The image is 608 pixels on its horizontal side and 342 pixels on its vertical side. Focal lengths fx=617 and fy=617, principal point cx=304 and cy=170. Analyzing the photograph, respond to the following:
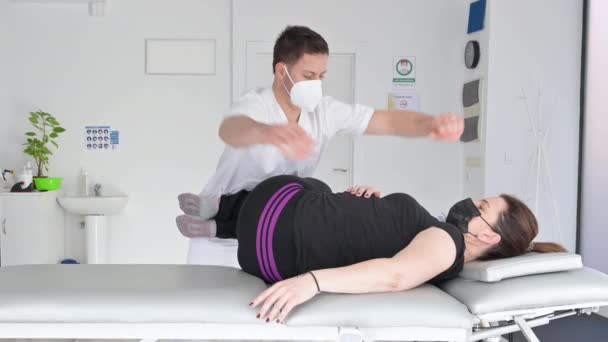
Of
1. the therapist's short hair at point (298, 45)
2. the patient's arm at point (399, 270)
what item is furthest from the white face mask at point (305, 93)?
the patient's arm at point (399, 270)

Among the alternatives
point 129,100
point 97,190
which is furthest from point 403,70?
point 97,190

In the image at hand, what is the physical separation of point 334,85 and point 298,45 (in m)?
2.97

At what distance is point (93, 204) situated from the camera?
467 centimetres

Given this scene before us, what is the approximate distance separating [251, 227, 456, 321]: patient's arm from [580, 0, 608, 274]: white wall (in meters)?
2.97

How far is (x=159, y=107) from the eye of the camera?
4984 mm

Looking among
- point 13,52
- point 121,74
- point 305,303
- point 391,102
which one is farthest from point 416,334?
point 13,52

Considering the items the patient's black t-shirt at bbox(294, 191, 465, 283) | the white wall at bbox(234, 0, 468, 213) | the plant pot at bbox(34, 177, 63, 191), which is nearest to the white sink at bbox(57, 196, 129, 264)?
the plant pot at bbox(34, 177, 63, 191)

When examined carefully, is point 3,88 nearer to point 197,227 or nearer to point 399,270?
point 197,227

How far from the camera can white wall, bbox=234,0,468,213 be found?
5000mm

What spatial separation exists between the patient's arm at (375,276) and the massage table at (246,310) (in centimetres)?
3

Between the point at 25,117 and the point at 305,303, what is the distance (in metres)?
4.19

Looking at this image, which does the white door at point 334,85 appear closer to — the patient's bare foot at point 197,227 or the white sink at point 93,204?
the white sink at point 93,204

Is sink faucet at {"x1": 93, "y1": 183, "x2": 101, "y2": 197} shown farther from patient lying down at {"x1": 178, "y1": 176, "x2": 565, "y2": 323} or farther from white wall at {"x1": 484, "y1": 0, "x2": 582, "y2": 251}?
patient lying down at {"x1": 178, "y1": 176, "x2": 565, "y2": 323}

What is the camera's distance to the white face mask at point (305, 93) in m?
2.09
